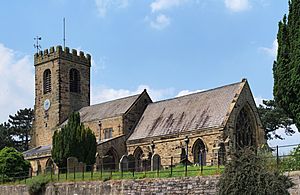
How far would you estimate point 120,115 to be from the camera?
186ft

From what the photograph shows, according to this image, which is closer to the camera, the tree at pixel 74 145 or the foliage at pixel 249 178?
the foliage at pixel 249 178

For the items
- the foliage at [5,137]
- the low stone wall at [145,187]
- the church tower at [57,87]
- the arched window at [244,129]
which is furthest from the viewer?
the foliage at [5,137]

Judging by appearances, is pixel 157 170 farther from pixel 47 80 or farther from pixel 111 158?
pixel 47 80

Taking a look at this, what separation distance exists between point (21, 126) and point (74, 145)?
166 ft

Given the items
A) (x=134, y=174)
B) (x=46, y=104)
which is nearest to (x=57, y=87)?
(x=46, y=104)

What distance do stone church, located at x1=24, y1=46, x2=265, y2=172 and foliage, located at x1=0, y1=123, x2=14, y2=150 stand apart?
67.6ft

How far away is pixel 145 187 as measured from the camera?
30.8 meters

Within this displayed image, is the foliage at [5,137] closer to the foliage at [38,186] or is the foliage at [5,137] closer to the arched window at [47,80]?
the arched window at [47,80]

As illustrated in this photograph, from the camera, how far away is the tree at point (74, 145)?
47031 mm

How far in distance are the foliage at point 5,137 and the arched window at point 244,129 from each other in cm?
4814

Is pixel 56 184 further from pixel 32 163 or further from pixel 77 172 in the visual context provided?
pixel 32 163

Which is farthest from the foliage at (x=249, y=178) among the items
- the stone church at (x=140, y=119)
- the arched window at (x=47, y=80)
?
the arched window at (x=47, y=80)

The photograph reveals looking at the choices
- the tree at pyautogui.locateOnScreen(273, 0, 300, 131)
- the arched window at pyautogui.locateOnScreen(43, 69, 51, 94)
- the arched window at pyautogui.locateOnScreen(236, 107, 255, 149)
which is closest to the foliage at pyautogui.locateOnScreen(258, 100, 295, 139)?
the arched window at pyautogui.locateOnScreen(236, 107, 255, 149)

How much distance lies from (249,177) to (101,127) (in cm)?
3822
